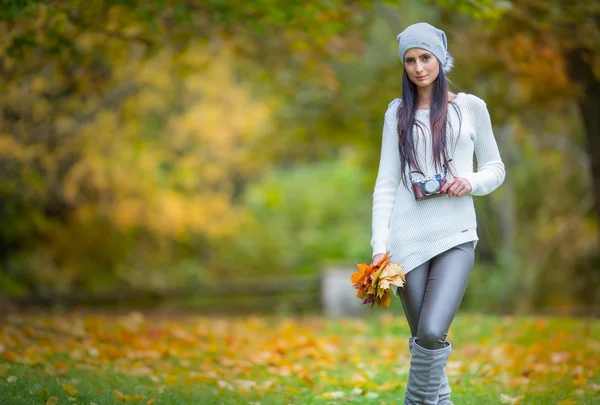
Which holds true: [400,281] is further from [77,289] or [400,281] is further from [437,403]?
[77,289]

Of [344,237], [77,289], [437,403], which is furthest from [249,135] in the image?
[437,403]

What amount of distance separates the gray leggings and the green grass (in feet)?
3.71

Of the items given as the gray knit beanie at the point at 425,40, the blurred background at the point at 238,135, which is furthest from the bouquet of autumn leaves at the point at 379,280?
the blurred background at the point at 238,135

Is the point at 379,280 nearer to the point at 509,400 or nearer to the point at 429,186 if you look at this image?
the point at 429,186

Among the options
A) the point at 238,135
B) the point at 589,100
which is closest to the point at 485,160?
the point at 589,100

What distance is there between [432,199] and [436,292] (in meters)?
0.46

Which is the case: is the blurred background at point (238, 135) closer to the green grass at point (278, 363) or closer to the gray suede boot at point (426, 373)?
the green grass at point (278, 363)

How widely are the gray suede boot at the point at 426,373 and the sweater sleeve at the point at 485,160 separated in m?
0.79

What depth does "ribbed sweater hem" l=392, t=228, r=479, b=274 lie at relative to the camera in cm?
349

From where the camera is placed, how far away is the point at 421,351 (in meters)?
3.42

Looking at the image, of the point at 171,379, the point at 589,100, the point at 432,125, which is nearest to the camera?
the point at 432,125

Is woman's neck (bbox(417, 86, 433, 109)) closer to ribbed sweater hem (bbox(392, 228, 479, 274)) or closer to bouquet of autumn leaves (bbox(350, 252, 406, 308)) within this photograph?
ribbed sweater hem (bbox(392, 228, 479, 274))

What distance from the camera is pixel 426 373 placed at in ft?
11.2

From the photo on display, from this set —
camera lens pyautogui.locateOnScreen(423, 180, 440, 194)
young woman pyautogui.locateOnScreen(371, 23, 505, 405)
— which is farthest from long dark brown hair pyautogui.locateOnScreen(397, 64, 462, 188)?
camera lens pyautogui.locateOnScreen(423, 180, 440, 194)
